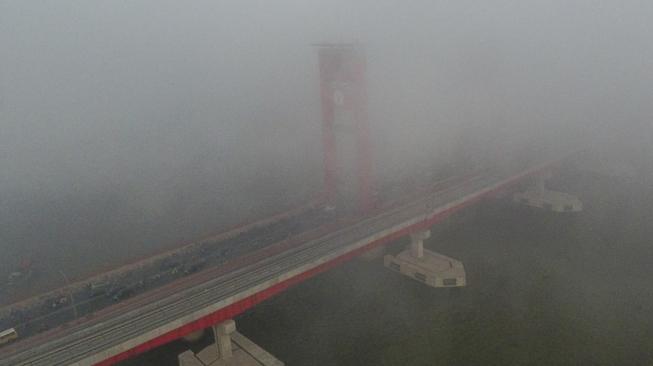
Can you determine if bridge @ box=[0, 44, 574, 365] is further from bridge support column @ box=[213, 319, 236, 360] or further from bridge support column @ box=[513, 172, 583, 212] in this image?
bridge support column @ box=[513, 172, 583, 212]

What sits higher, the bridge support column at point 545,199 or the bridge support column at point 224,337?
the bridge support column at point 224,337

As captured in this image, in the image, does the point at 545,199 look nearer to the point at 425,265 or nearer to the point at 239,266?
the point at 425,265

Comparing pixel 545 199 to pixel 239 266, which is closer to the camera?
pixel 239 266

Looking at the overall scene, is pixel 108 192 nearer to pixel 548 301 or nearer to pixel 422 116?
pixel 422 116

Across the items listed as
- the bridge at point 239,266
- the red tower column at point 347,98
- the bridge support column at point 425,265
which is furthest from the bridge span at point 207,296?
the red tower column at point 347,98

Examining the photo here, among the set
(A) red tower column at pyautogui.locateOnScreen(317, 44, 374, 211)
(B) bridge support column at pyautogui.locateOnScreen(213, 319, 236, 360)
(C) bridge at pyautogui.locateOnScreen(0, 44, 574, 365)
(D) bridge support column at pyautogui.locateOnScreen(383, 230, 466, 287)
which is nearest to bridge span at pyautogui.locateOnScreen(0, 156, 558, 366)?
(C) bridge at pyautogui.locateOnScreen(0, 44, 574, 365)

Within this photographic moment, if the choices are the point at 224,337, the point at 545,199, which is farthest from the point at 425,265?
the point at 545,199

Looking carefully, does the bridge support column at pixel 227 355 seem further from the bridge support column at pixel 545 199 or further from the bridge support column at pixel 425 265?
the bridge support column at pixel 545 199
